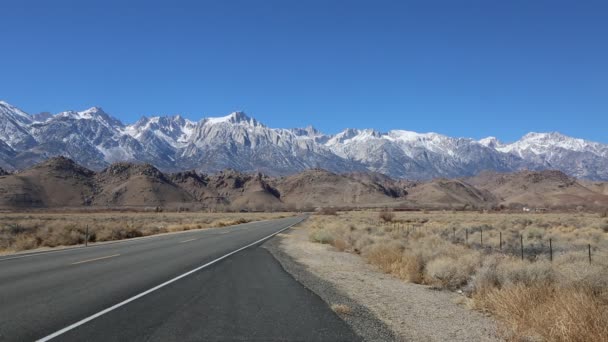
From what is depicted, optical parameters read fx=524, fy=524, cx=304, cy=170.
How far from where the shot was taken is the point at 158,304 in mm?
9547

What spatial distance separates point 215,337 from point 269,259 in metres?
12.0

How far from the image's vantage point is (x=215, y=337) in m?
7.31

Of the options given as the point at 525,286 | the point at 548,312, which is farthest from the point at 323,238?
the point at 548,312

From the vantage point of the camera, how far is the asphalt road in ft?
24.6

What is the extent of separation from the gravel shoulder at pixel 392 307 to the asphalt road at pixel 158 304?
0.52m

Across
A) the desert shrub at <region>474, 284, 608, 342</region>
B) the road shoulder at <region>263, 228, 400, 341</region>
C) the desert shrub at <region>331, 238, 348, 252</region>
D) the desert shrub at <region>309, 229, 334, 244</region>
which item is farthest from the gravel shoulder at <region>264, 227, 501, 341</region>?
the desert shrub at <region>309, 229, 334, 244</region>

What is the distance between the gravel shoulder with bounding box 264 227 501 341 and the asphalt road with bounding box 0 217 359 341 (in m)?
0.52

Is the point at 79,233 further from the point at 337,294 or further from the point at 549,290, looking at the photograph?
the point at 549,290

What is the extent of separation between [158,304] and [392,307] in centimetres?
Result: 446

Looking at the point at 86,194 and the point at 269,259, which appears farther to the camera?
the point at 86,194

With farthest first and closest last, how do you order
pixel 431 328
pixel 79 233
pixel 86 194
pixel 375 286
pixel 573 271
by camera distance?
1. pixel 86 194
2. pixel 79 233
3. pixel 375 286
4. pixel 573 271
5. pixel 431 328

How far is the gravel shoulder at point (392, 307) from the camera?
8148 millimetres

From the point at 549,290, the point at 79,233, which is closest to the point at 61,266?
the point at 549,290

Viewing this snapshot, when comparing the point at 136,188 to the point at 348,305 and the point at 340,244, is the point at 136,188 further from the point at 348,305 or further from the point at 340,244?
the point at 348,305
